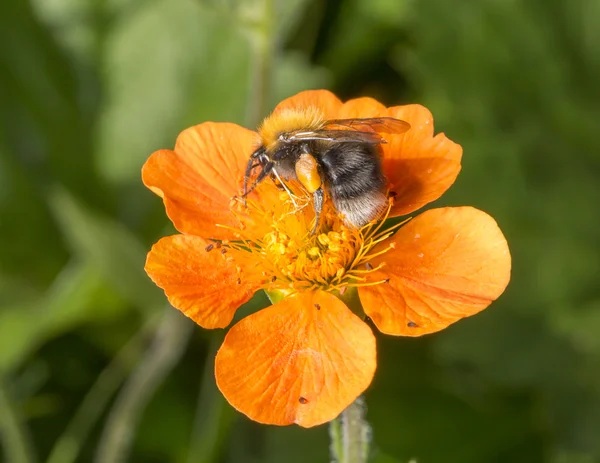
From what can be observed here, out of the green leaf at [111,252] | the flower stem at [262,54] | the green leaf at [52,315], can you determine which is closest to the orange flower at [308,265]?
the flower stem at [262,54]

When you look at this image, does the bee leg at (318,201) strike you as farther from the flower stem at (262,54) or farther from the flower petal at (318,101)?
the flower stem at (262,54)

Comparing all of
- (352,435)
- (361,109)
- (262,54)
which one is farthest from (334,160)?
(262,54)

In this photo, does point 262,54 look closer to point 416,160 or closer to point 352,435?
point 416,160

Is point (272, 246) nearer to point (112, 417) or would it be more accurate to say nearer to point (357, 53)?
point (112, 417)

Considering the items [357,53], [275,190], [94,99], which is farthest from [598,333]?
[94,99]

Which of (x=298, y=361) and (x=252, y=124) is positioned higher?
(x=298, y=361)

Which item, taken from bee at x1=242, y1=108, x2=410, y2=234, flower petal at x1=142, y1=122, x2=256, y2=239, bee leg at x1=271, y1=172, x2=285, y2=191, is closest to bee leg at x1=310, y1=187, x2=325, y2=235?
bee at x1=242, y1=108, x2=410, y2=234
